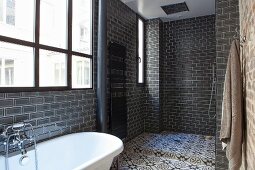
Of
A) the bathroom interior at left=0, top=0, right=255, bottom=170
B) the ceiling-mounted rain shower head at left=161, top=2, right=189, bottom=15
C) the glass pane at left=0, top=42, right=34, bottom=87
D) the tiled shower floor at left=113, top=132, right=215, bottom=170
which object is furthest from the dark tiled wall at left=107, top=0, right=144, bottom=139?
the glass pane at left=0, top=42, right=34, bottom=87

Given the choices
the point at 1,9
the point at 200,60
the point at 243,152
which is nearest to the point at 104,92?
the point at 1,9

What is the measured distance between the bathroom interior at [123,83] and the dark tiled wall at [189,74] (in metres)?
0.02

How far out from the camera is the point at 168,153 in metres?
3.46

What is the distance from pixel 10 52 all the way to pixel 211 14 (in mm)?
4082

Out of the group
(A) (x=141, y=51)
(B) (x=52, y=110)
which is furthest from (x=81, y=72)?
(A) (x=141, y=51)

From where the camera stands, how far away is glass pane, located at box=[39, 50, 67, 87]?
2.42 meters

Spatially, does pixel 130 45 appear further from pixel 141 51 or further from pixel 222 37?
pixel 222 37

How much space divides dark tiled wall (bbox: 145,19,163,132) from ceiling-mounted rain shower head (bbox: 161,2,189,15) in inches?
19.6

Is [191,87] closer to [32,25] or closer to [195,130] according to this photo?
[195,130]

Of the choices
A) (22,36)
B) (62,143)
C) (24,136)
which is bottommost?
(62,143)

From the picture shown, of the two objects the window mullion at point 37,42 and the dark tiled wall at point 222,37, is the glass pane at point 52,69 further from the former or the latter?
the dark tiled wall at point 222,37

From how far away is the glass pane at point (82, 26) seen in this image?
292 centimetres

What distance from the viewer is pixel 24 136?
2.06m

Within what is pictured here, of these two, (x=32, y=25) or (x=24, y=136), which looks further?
(x=32, y=25)
